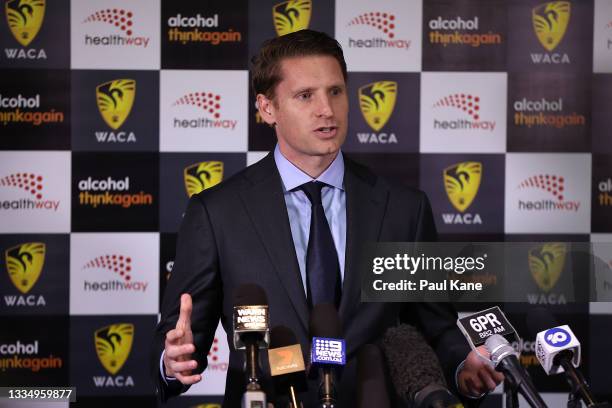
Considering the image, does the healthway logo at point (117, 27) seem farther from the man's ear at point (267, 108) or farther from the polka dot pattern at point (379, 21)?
the man's ear at point (267, 108)

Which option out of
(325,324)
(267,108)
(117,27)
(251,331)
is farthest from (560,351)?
(117,27)

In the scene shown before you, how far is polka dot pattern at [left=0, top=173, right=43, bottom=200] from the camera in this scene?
2.74m

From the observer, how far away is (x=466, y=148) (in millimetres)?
2797

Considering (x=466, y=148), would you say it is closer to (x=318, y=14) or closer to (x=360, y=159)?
(x=360, y=159)

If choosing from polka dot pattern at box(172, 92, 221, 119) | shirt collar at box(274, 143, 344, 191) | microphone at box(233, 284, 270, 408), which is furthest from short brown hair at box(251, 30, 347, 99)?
polka dot pattern at box(172, 92, 221, 119)

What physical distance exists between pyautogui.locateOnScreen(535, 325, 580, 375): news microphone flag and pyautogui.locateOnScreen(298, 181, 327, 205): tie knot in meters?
0.68

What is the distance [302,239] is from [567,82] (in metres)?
1.46

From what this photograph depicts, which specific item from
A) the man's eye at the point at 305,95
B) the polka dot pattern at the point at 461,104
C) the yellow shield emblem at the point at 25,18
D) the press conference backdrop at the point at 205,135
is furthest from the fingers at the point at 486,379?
the yellow shield emblem at the point at 25,18

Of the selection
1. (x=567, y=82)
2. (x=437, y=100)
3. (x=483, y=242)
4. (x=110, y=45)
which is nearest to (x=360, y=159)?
(x=437, y=100)

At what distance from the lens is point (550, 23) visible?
279cm

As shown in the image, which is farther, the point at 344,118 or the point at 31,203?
the point at 31,203

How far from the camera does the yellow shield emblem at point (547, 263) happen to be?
2803mm

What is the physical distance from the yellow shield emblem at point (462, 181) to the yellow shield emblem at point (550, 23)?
489 mm

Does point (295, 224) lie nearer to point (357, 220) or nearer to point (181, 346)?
point (357, 220)
